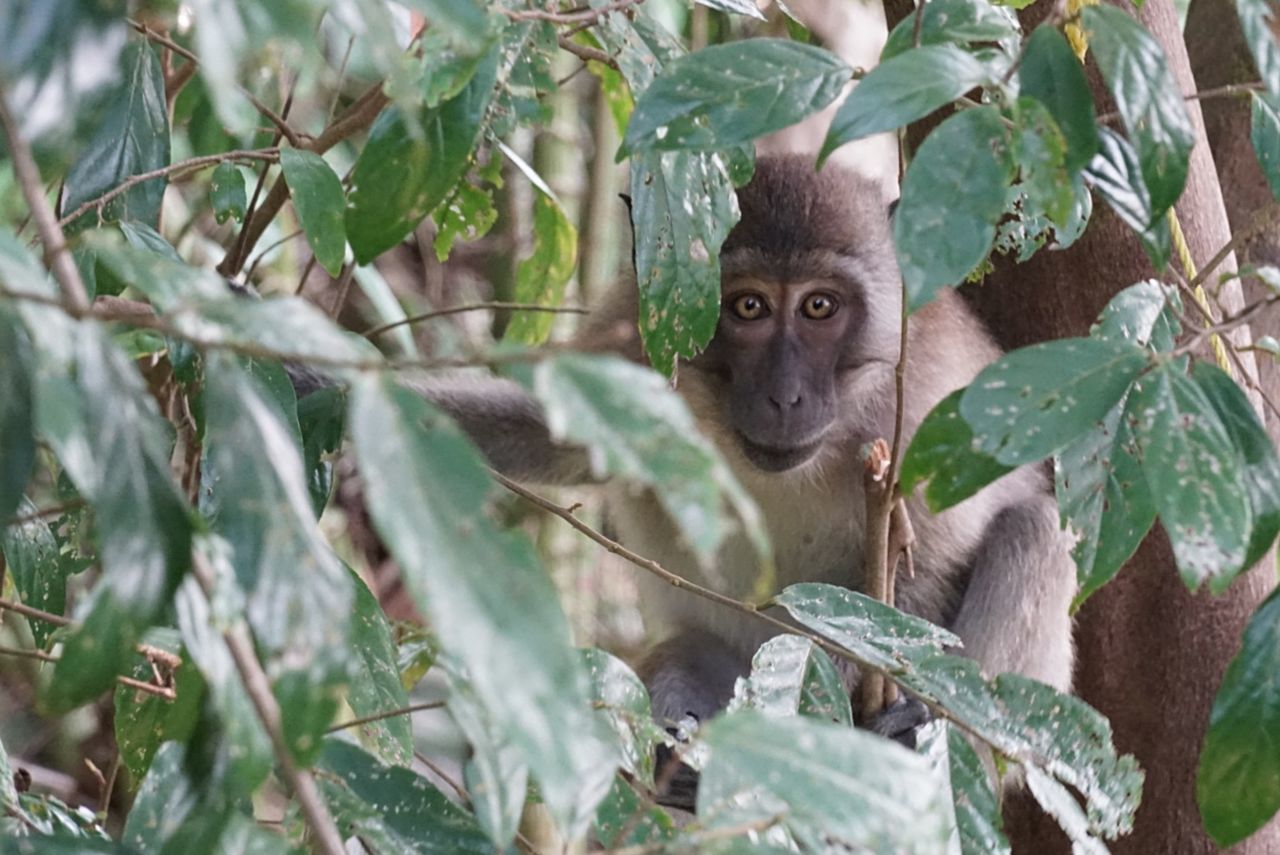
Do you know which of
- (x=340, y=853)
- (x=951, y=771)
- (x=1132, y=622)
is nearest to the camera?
(x=340, y=853)

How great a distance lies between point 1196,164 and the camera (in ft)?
7.99

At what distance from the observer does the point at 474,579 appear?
685mm

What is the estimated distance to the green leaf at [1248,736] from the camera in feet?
3.88

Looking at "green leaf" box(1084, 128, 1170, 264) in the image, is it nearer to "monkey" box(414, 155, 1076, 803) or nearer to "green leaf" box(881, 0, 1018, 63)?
"green leaf" box(881, 0, 1018, 63)

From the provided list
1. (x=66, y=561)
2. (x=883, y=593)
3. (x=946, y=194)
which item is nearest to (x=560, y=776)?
(x=946, y=194)

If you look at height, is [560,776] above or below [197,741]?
above

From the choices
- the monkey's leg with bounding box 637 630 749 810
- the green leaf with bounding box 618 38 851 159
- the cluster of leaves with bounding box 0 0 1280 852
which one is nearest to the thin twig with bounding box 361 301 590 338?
the cluster of leaves with bounding box 0 0 1280 852

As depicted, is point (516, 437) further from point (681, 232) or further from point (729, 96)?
point (729, 96)

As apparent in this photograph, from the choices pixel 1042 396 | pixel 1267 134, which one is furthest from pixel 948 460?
pixel 1267 134

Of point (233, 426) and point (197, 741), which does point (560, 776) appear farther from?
point (197, 741)

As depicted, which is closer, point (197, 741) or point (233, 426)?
point (233, 426)

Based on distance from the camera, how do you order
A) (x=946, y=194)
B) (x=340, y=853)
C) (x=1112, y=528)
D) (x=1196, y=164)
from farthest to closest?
(x=1196, y=164)
(x=1112, y=528)
(x=946, y=194)
(x=340, y=853)

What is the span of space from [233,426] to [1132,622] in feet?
7.27

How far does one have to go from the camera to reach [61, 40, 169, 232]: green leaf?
1.64 meters
